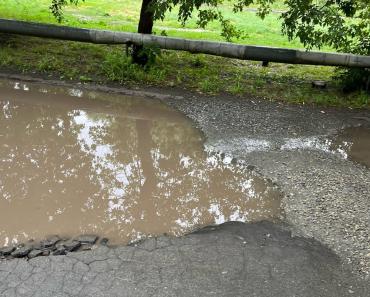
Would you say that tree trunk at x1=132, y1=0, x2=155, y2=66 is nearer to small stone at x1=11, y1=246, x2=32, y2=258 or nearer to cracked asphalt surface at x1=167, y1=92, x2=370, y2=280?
cracked asphalt surface at x1=167, y1=92, x2=370, y2=280

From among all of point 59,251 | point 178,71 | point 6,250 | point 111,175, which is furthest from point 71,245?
point 178,71

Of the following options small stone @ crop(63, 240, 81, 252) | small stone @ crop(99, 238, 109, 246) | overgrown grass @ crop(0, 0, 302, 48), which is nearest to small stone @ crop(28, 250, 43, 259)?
small stone @ crop(63, 240, 81, 252)

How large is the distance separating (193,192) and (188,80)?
14.5ft

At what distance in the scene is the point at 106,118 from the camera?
808cm

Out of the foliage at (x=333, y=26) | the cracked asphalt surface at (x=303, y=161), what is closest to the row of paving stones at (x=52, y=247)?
the cracked asphalt surface at (x=303, y=161)

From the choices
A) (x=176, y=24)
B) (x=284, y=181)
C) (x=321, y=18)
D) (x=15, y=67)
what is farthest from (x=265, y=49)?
(x=176, y=24)

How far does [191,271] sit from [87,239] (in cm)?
114

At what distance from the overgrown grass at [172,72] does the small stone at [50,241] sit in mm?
5106

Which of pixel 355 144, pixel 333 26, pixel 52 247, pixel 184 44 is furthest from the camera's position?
pixel 184 44

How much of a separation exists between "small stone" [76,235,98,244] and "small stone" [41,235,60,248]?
213 millimetres

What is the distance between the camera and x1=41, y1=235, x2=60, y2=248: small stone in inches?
186

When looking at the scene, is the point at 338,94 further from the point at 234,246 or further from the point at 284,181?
the point at 234,246

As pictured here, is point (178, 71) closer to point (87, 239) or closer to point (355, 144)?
point (355, 144)

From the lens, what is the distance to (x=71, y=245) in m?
4.71
